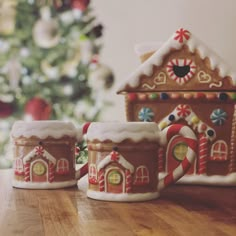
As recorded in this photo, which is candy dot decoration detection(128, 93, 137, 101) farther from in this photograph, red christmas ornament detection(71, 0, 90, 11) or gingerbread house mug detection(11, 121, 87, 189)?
red christmas ornament detection(71, 0, 90, 11)

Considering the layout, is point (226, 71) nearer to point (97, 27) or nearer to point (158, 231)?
point (158, 231)

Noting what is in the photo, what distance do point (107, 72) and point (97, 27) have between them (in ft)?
0.69

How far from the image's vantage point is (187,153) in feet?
2.56

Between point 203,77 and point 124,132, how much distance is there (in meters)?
0.29

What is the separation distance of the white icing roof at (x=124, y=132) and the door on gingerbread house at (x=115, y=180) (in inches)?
1.8

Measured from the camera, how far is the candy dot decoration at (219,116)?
3.17 feet

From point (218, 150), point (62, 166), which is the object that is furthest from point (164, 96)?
point (62, 166)

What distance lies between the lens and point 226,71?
37.5 inches

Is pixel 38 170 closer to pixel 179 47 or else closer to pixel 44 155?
pixel 44 155

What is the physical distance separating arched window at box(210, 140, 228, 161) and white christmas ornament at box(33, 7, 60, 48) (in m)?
1.40

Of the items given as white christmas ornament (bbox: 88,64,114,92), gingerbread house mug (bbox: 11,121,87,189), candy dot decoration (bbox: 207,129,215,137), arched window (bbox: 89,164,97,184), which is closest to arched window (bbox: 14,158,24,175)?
gingerbread house mug (bbox: 11,121,87,189)

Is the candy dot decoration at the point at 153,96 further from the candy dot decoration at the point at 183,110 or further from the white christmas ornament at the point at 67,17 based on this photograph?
the white christmas ornament at the point at 67,17

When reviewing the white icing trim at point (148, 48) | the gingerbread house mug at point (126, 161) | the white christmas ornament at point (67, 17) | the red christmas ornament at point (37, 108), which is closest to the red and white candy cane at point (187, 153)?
the gingerbread house mug at point (126, 161)

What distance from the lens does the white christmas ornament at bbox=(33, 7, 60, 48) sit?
2.22m
